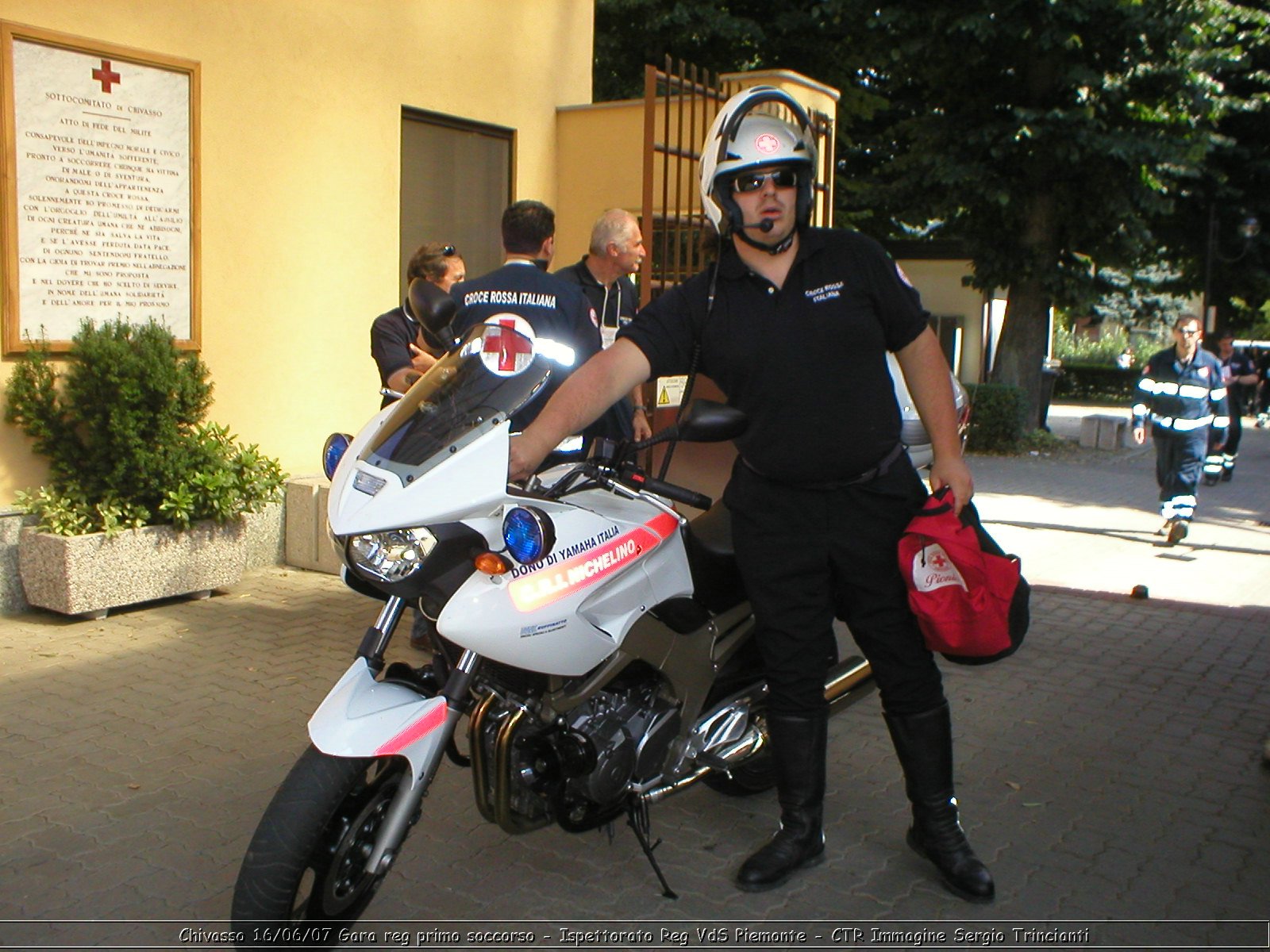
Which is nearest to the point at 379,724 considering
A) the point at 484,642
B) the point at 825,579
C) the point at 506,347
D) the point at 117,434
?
the point at 484,642

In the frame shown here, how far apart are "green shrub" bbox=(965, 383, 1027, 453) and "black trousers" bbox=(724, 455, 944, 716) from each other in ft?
44.3

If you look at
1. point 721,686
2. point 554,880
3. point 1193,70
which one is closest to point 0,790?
point 554,880

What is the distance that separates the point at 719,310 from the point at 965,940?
5.80 feet

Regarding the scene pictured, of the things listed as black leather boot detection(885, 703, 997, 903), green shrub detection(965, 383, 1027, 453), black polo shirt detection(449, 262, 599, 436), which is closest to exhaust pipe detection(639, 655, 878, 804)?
black leather boot detection(885, 703, 997, 903)

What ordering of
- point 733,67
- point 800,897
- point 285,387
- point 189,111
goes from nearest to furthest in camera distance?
point 800,897
point 189,111
point 285,387
point 733,67

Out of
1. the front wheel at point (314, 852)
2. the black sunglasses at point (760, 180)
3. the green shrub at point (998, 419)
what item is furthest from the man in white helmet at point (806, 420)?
the green shrub at point (998, 419)

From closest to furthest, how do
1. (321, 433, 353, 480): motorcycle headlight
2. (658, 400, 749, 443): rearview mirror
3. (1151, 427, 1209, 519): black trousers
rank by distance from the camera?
(658, 400, 749, 443): rearview mirror, (321, 433, 353, 480): motorcycle headlight, (1151, 427, 1209, 519): black trousers

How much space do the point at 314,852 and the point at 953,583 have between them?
1696 mm

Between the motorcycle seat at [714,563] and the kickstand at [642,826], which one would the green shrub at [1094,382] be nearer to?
the motorcycle seat at [714,563]

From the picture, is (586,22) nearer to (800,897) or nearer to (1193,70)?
(800,897)

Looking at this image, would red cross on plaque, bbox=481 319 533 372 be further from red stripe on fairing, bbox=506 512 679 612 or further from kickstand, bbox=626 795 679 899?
kickstand, bbox=626 795 679 899

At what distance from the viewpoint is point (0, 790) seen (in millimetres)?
4012

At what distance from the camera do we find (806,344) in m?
3.25

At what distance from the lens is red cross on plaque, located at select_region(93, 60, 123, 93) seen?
20.4ft
